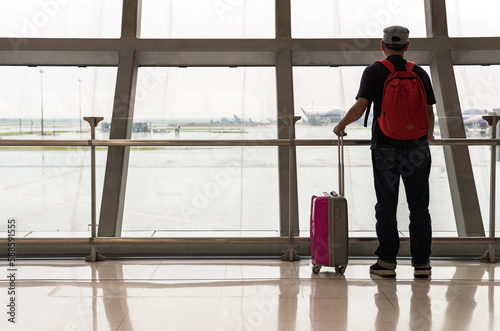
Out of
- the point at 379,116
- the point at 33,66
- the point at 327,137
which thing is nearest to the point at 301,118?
the point at 327,137

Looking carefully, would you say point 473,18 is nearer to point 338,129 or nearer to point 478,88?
point 478,88

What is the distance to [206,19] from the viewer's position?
4859 mm

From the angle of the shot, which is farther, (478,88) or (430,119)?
(478,88)

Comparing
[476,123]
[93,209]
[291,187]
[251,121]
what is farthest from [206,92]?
[476,123]

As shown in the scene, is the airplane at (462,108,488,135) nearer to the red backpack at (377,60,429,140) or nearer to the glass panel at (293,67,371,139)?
the red backpack at (377,60,429,140)

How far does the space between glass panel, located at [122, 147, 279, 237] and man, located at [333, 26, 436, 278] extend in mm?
767

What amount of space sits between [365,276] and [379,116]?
98cm

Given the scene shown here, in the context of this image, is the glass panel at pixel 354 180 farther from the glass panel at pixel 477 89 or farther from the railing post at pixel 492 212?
the glass panel at pixel 477 89

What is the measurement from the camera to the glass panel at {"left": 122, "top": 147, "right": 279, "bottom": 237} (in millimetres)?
3953

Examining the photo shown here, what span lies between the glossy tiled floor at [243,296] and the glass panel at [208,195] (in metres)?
0.24

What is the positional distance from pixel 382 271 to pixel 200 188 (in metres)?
1.34

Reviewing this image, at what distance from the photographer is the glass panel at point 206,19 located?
15.9 ft

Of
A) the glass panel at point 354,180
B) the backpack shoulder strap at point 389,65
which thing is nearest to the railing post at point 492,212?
the glass panel at point 354,180

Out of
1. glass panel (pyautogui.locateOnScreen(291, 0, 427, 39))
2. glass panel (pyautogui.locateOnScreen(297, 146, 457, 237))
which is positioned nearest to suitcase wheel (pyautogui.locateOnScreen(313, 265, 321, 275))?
glass panel (pyautogui.locateOnScreen(297, 146, 457, 237))
